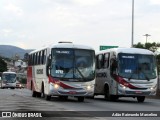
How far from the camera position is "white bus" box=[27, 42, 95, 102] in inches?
1019

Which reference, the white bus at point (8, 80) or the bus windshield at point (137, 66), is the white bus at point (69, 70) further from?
the white bus at point (8, 80)

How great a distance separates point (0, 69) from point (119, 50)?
116m

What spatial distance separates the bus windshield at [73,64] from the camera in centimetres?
2605

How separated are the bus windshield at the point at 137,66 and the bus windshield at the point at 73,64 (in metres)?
2.02

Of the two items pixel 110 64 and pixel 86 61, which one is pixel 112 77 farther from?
pixel 86 61

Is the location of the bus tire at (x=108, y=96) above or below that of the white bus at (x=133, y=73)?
below

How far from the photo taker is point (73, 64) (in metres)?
26.2

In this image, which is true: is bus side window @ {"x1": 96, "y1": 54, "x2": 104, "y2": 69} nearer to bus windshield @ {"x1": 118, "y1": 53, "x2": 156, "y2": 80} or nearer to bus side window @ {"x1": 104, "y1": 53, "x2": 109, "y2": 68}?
bus side window @ {"x1": 104, "y1": 53, "x2": 109, "y2": 68}

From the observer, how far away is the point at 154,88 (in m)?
27.8

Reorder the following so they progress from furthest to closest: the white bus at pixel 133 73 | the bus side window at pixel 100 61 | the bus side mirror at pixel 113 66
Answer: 1. the bus side window at pixel 100 61
2. the bus side mirror at pixel 113 66
3. the white bus at pixel 133 73

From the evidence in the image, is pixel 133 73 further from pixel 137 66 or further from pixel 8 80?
pixel 8 80

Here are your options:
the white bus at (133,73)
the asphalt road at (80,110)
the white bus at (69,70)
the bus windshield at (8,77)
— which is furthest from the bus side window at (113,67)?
the bus windshield at (8,77)

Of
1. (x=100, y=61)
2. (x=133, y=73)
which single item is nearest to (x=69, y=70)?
(x=133, y=73)

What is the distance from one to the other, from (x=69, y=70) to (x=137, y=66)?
13.9ft
